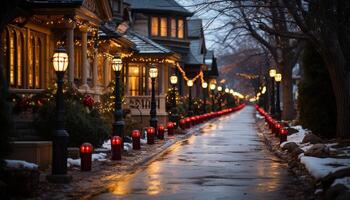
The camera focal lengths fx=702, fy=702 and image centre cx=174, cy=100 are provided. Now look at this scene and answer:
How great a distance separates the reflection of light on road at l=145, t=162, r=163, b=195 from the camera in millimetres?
13947

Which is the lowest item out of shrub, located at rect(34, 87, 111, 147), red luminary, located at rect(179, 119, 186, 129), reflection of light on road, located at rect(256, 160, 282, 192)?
reflection of light on road, located at rect(256, 160, 282, 192)

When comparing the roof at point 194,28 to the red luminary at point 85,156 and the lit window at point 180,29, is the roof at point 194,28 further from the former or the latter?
the red luminary at point 85,156

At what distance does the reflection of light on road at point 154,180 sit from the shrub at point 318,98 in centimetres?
817

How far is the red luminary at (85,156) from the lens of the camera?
16964 mm

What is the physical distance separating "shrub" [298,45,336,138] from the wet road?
7.99 feet

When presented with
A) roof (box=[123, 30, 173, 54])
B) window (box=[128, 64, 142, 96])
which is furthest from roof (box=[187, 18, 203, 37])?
roof (box=[123, 30, 173, 54])

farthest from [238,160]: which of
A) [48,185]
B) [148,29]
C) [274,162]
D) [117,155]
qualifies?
[148,29]

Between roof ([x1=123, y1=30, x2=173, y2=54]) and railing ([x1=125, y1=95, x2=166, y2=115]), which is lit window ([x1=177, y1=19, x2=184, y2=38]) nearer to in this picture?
roof ([x1=123, y1=30, x2=173, y2=54])

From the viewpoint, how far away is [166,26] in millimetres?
58625

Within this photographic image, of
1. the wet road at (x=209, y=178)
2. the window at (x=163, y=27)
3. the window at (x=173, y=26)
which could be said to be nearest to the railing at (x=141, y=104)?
the wet road at (x=209, y=178)

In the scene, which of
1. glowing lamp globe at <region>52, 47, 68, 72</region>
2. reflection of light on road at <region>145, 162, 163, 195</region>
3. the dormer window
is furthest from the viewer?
the dormer window

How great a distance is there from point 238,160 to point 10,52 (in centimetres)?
917

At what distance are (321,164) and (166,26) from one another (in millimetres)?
42958

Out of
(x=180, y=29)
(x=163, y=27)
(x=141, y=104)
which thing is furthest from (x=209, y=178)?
(x=180, y=29)
